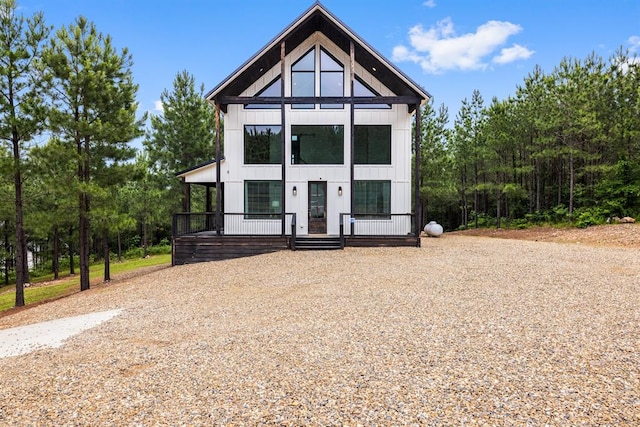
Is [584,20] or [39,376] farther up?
[584,20]

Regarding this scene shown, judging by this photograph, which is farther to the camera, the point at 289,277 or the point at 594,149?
the point at 594,149

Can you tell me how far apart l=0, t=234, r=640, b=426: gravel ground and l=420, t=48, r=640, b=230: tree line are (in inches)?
643

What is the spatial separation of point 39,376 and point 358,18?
22874mm

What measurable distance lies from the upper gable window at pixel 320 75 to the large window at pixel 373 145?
6.70 ft

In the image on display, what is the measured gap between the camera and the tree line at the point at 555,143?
20.2 meters

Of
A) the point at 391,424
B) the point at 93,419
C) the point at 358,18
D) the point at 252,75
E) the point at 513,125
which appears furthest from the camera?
the point at 513,125

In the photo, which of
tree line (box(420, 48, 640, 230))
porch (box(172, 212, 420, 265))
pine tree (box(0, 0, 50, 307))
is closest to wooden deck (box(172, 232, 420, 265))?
porch (box(172, 212, 420, 265))

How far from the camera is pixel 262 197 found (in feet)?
49.2

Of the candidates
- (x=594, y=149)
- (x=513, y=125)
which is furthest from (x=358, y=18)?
(x=594, y=149)

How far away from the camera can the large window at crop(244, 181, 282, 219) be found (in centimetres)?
1495

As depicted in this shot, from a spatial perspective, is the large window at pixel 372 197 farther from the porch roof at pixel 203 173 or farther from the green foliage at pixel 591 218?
the green foliage at pixel 591 218

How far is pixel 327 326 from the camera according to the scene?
511 cm

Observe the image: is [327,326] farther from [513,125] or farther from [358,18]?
[513,125]

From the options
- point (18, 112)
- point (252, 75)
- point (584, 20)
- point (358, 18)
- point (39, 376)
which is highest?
point (358, 18)
